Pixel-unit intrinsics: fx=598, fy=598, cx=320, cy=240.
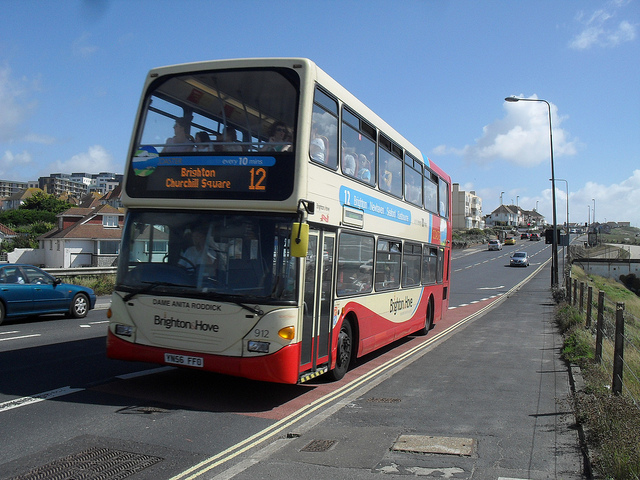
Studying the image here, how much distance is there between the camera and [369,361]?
38.9ft

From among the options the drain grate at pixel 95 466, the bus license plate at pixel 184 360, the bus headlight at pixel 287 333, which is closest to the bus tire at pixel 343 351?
the bus headlight at pixel 287 333

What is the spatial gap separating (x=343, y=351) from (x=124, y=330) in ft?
11.0

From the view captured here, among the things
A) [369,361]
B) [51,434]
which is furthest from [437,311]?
[51,434]

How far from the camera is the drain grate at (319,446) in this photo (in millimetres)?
5973

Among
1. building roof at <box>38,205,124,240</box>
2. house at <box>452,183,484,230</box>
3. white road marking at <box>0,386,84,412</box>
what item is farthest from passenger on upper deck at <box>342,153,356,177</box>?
house at <box>452,183,484,230</box>

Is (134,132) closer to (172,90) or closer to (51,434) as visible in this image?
(172,90)

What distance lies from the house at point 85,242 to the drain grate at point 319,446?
64.8m

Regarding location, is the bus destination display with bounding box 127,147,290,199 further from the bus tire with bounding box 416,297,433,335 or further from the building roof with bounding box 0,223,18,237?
the building roof with bounding box 0,223,18,237

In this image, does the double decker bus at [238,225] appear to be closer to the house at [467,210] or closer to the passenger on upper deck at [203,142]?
the passenger on upper deck at [203,142]

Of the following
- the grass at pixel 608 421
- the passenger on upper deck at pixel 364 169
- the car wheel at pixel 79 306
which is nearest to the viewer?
the grass at pixel 608 421

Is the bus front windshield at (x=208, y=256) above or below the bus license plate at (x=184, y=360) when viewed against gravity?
above

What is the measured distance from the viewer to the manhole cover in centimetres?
591

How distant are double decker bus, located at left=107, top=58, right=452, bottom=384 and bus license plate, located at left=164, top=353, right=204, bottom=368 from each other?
19 millimetres

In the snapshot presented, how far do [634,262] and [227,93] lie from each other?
215 ft
